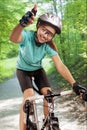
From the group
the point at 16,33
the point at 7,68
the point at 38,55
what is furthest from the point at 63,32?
the point at 16,33

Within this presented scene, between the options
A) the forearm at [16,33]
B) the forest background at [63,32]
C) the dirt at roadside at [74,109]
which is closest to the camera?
the forearm at [16,33]

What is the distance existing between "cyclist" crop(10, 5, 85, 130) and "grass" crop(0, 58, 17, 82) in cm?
607

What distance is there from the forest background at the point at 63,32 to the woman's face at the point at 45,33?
195 inches

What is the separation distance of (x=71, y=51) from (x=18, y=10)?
1998mm

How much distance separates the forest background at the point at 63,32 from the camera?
24.3 ft

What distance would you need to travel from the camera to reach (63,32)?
27.5 feet

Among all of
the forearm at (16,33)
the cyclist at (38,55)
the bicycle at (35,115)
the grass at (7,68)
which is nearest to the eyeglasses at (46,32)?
the cyclist at (38,55)

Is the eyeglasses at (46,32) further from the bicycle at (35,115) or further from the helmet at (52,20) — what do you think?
the bicycle at (35,115)

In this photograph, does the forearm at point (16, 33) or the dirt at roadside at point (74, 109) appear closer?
the forearm at point (16, 33)

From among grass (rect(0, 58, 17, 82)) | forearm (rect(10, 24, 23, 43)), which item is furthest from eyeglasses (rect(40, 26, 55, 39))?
grass (rect(0, 58, 17, 82))

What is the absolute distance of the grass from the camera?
8.47 metres

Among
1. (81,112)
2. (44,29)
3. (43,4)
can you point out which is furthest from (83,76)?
(44,29)

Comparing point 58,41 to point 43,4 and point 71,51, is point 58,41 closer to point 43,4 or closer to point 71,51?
point 71,51

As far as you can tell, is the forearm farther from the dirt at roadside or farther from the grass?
the grass
